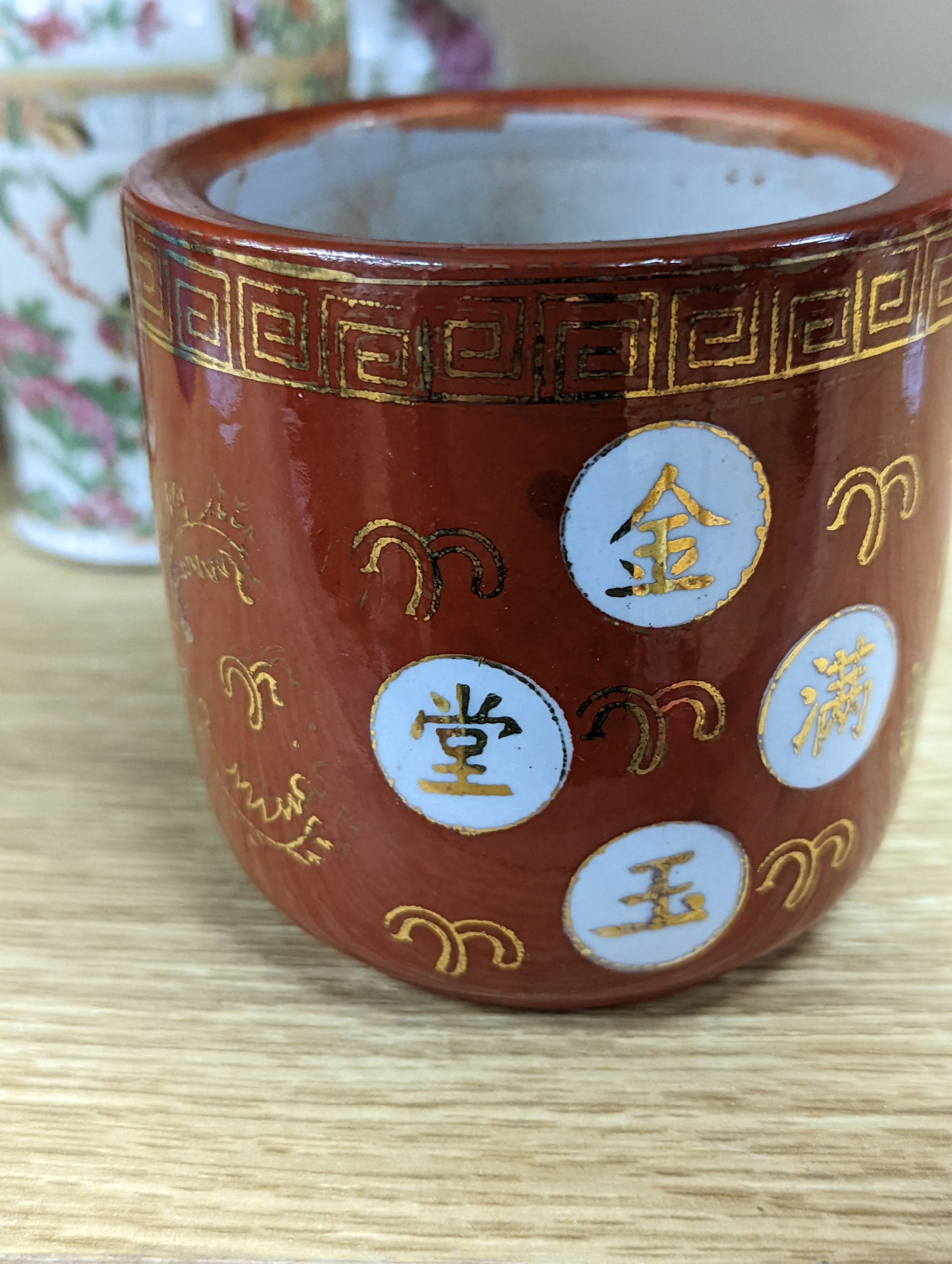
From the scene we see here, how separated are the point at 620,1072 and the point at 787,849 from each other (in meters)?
0.08

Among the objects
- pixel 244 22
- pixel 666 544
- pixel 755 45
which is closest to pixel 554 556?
pixel 666 544

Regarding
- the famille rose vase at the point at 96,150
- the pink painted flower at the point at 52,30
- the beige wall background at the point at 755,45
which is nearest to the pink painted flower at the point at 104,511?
the famille rose vase at the point at 96,150

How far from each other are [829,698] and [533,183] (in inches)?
9.5

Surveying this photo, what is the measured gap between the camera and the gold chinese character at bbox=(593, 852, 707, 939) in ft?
1.07

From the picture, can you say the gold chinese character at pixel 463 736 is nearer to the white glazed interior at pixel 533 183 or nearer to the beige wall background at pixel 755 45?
the white glazed interior at pixel 533 183

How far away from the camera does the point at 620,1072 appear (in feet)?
1.14

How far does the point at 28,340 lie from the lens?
0.60 meters

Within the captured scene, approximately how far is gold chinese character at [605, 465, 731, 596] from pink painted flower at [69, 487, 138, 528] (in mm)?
427

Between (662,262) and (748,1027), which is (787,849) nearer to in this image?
(748,1027)

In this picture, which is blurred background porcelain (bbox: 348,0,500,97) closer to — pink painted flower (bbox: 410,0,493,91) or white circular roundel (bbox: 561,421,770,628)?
pink painted flower (bbox: 410,0,493,91)

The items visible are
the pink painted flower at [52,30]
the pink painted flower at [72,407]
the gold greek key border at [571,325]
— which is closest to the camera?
the gold greek key border at [571,325]

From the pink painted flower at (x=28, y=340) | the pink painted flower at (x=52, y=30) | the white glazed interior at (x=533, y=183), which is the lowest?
the pink painted flower at (x=28, y=340)

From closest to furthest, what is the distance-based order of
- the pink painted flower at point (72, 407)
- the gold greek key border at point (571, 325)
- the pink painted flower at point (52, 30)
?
the gold greek key border at point (571, 325), the pink painted flower at point (52, 30), the pink painted flower at point (72, 407)

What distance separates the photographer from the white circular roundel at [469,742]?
30cm
